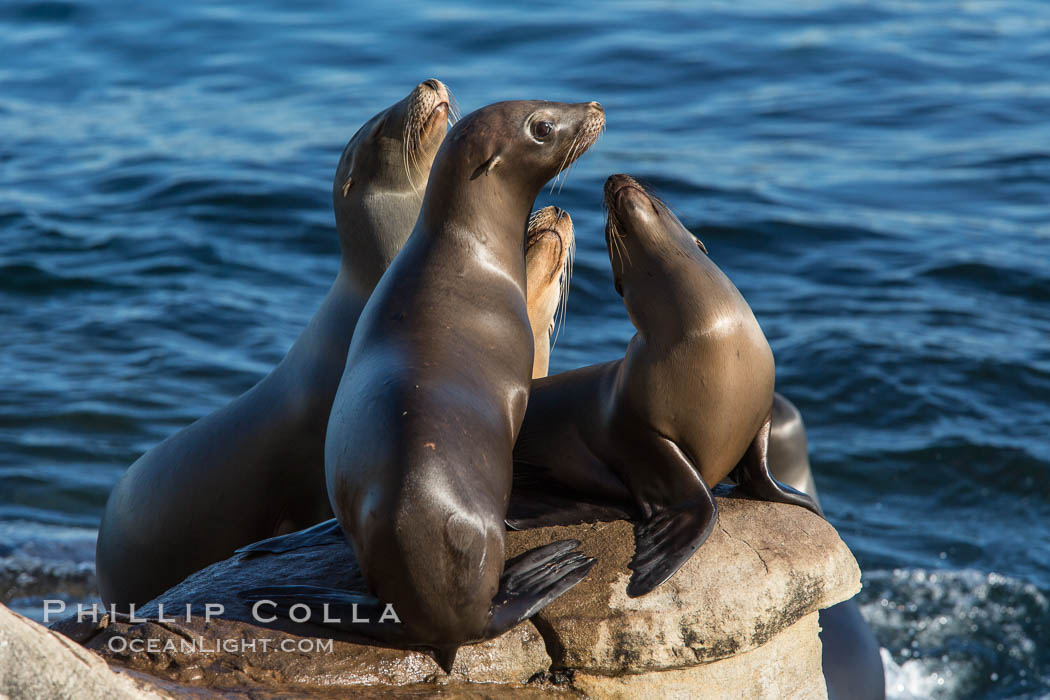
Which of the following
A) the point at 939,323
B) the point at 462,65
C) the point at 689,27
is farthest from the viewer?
the point at 689,27

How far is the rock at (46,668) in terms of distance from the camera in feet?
10.2

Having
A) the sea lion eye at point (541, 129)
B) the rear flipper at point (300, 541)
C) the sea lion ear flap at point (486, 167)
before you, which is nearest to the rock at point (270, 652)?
the rear flipper at point (300, 541)

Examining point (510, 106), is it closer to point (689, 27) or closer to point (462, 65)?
point (462, 65)

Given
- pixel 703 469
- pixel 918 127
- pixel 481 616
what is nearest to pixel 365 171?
pixel 703 469

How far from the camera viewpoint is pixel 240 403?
5.73 metres

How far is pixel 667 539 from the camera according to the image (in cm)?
439

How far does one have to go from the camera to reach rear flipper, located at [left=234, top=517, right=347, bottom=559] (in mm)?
4633

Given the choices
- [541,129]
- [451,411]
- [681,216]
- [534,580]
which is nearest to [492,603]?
[534,580]

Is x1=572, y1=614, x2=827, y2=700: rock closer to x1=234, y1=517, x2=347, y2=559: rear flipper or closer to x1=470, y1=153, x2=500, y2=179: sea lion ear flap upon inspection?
x1=234, y1=517, x2=347, y2=559: rear flipper

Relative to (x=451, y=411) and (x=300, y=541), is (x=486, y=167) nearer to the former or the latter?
(x=451, y=411)

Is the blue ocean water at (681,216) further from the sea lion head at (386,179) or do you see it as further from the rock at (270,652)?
the rock at (270,652)

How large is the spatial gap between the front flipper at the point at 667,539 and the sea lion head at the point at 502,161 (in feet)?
3.85

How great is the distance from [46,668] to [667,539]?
81.2 inches

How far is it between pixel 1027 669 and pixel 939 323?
4.30 metres
